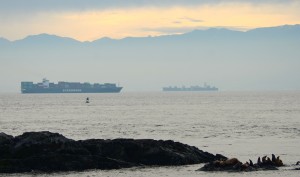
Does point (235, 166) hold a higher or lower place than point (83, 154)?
lower

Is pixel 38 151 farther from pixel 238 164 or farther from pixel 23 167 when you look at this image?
pixel 238 164

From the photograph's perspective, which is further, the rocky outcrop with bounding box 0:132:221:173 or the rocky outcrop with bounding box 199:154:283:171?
the rocky outcrop with bounding box 0:132:221:173

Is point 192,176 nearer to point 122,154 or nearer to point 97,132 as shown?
point 122,154

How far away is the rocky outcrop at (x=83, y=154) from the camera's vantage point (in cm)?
4272

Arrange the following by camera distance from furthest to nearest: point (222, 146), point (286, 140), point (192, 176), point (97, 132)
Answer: point (97, 132) < point (286, 140) < point (222, 146) < point (192, 176)

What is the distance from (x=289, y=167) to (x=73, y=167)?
13.7m

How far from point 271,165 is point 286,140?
20.5 meters

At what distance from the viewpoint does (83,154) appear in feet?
146

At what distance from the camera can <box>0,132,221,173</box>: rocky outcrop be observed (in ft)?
140

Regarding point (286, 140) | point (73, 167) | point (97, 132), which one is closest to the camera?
point (73, 167)

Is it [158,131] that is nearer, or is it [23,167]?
[23,167]

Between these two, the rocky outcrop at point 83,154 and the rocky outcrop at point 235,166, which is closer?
the rocky outcrop at point 235,166

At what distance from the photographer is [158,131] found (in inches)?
3118

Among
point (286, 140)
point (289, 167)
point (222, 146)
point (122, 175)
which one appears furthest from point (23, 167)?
A: point (286, 140)
